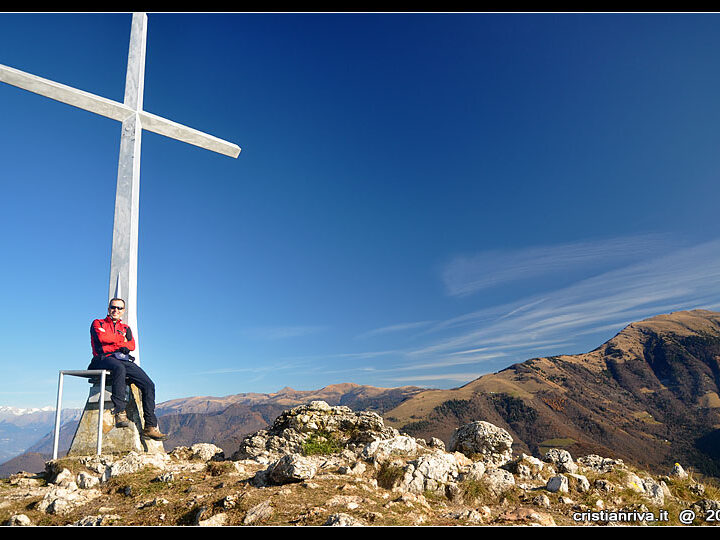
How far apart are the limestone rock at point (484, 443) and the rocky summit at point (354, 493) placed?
247mm

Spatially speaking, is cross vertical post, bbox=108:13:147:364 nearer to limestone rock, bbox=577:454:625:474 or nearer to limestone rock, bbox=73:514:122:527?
limestone rock, bbox=73:514:122:527

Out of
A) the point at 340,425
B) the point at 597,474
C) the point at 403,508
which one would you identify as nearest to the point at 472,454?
the point at 597,474

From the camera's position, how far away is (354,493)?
6.52 m

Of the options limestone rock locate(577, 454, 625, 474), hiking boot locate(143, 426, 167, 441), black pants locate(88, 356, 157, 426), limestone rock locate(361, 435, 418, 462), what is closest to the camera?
limestone rock locate(361, 435, 418, 462)

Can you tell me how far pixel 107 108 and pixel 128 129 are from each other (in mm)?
789

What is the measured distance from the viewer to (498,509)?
6.41 metres

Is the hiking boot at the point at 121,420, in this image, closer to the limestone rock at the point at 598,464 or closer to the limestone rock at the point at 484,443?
the limestone rock at the point at 484,443

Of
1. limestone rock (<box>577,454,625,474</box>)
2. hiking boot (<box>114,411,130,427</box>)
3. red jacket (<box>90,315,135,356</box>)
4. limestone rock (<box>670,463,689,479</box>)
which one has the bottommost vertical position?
limestone rock (<box>670,463,689,479</box>)

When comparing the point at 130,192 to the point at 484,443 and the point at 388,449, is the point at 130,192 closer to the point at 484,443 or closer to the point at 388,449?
the point at 388,449

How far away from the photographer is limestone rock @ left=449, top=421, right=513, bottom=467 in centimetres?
1030

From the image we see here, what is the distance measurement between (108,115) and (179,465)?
1055 cm

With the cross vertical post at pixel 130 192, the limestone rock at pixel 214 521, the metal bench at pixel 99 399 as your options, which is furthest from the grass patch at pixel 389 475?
the cross vertical post at pixel 130 192

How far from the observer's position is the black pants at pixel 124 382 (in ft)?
33.1

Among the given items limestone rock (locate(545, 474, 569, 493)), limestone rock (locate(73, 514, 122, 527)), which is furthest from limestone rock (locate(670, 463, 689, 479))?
limestone rock (locate(73, 514, 122, 527))
